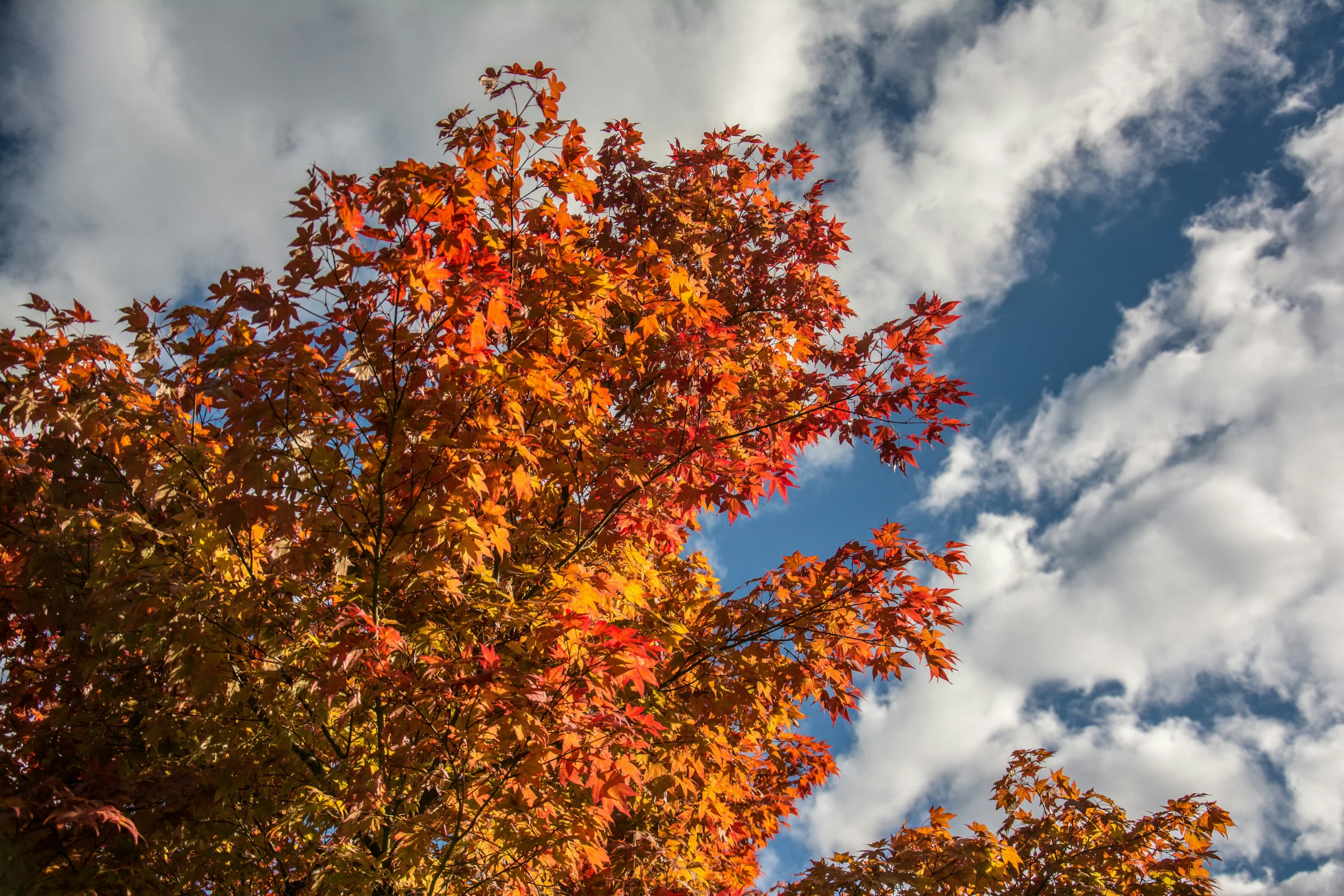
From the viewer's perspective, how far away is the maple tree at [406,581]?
129 inches

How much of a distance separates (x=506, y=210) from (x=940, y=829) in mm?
5850

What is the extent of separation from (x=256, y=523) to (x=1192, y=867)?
23.8ft

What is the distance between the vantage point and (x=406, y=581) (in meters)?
3.56

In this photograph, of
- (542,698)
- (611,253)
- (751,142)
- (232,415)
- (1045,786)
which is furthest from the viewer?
(751,142)

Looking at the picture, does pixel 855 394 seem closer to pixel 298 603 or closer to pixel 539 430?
pixel 539 430

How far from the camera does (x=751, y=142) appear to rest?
23.4 feet

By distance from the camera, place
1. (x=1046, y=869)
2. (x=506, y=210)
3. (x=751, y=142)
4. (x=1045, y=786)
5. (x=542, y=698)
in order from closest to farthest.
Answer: (x=542, y=698), (x=506, y=210), (x=1046, y=869), (x=1045, y=786), (x=751, y=142)

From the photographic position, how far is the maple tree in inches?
129

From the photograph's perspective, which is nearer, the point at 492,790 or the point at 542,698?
the point at 542,698

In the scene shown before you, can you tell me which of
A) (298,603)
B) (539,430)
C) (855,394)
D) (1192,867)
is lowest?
(1192,867)

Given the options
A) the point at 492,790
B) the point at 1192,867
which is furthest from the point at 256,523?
the point at 1192,867

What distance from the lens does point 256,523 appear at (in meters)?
3.96

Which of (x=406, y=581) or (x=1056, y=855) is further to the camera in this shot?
(x=1056, y=855)

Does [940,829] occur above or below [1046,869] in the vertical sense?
above
